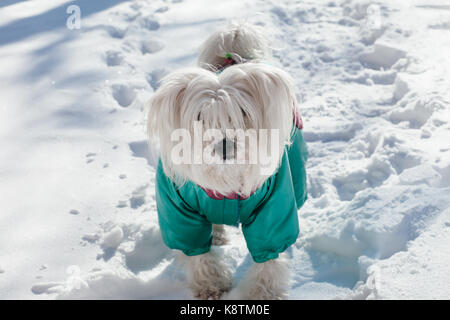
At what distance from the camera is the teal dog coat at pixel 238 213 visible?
2.01 meters

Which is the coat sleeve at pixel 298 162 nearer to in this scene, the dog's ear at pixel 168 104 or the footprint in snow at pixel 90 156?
the dog's ear at pixel 168 104

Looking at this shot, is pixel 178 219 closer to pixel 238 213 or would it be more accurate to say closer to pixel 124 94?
pixel 238 213

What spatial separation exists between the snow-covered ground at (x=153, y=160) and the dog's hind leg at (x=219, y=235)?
0.07 metres

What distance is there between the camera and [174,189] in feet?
6.66

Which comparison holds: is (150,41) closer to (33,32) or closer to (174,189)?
(33,32)

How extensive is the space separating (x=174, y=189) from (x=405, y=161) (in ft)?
5.29

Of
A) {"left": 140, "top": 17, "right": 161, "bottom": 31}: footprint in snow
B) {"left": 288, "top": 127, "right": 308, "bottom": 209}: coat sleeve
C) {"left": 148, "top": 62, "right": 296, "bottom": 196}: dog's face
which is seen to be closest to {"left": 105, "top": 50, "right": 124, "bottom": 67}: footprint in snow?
{"left": 140, "top": 17, "right": 161, "bottom": 31}: footprint in snow

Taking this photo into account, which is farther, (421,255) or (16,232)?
(16,232)

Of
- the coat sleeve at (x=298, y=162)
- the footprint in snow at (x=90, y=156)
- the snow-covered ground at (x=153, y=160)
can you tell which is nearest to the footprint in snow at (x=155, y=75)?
the snow-covered ground at (x=153, y=160)

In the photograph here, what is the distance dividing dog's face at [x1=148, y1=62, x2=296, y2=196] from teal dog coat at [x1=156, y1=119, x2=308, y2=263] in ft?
0.78

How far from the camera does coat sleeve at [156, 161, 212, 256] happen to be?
2.05 meters
